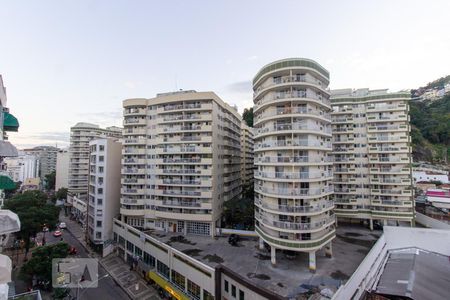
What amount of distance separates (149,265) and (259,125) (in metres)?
26.4

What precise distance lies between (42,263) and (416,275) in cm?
4776

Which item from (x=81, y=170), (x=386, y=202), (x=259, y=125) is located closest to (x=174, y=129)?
(x=259, y=125)

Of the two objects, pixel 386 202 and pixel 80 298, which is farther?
pixel 386 202

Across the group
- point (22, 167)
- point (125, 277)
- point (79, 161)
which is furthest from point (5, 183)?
point (22, 167)

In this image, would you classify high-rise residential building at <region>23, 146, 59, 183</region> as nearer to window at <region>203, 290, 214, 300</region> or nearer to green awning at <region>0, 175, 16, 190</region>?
window at <region>203, 290, 214, 300</region>

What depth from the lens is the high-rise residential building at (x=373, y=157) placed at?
39156 mm

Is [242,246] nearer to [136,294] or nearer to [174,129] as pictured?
[136,294]

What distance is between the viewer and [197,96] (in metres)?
38.7

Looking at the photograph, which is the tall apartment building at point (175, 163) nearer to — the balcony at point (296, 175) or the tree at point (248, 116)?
the balcony at point (296, 175)

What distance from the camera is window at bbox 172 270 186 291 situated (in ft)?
90.7

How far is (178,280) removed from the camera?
28.5 meters

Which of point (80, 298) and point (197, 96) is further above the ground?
point (197, 96)

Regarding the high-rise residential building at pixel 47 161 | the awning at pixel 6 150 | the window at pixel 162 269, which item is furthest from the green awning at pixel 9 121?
the high-rise residential building at pixel 47 161

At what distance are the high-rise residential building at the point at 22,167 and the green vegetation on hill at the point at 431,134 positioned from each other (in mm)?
187651
